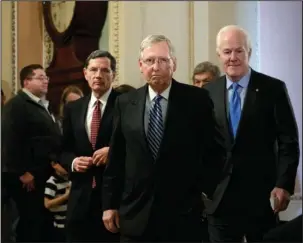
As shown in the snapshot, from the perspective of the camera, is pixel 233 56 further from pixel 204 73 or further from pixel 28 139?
pixel 28 139

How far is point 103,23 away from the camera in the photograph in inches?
84.9

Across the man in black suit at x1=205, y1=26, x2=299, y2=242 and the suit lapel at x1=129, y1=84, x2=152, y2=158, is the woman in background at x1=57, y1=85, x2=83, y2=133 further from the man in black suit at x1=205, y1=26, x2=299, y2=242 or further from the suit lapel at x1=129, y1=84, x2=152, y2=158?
the man in black suit at x1=205, y1=26, x2=299, y2=242

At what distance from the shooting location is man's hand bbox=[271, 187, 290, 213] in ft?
6.16

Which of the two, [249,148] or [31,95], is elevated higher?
[31,95]

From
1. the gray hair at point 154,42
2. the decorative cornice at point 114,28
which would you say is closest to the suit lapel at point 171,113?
the gray hair at point 154,42

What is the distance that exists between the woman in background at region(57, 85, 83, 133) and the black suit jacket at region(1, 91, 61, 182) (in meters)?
0.05

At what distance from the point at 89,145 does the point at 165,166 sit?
39 centimetres

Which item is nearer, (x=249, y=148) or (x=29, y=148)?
(x=249, y=148)

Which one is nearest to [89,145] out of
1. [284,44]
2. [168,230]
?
[168,230]

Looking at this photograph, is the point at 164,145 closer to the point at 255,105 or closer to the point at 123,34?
the point at 255,105

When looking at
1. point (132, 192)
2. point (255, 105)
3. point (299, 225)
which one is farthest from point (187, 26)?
point (299, 225)

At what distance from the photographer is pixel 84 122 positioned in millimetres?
2055

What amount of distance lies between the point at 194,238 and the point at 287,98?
1.99ft

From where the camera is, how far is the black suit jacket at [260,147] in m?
1.88
